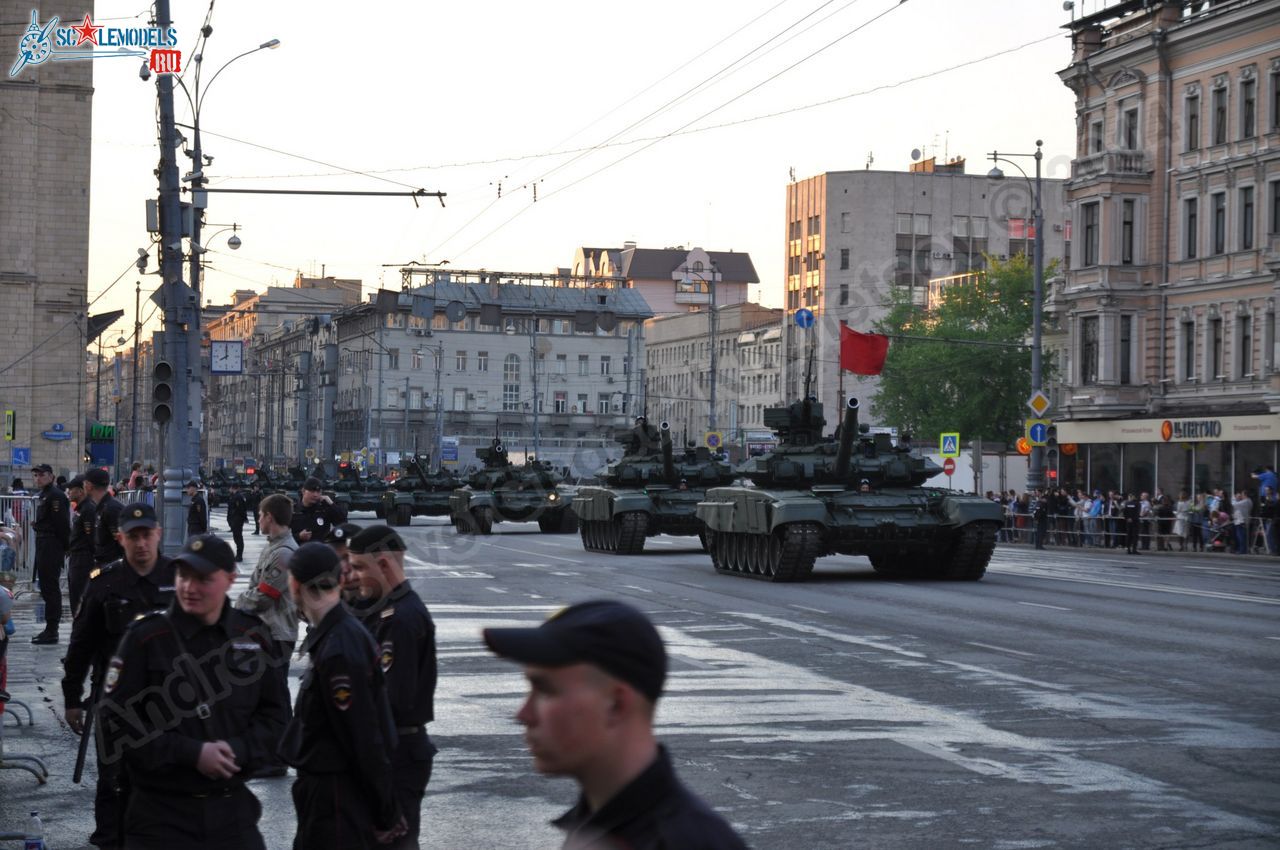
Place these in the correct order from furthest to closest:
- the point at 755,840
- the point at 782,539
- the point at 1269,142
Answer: the point at 1269,142 < the point at 782,539 < the point at 755,840

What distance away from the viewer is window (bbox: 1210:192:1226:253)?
1914 inches

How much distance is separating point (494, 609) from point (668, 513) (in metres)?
16.7

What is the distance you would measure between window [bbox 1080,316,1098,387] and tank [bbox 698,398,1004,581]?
900 inches

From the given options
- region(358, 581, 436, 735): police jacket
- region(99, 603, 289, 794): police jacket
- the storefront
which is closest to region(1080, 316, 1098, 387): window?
the storefront

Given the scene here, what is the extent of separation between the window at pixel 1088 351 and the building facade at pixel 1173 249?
5 centimetres

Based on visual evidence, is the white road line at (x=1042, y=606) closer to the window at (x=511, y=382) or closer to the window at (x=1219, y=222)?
the window at (x=1219, y=222)

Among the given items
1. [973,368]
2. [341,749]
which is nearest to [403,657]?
[341,749]

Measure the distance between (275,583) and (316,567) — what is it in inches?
163

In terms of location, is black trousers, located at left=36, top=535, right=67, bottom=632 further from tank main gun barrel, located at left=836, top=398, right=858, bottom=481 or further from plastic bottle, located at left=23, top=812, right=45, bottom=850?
tank main gun barrel, located at left=836, top=398, right=858, bottom=481

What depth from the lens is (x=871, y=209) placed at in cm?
10844

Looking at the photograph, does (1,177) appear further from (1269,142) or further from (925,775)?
(925,775)

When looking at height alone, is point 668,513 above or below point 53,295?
below

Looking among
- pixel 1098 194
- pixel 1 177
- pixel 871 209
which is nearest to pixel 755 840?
pixel 1098 194

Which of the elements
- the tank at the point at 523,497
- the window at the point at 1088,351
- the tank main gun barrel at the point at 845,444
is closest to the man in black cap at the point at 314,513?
the tank main gun barrel at the point at 845,444
